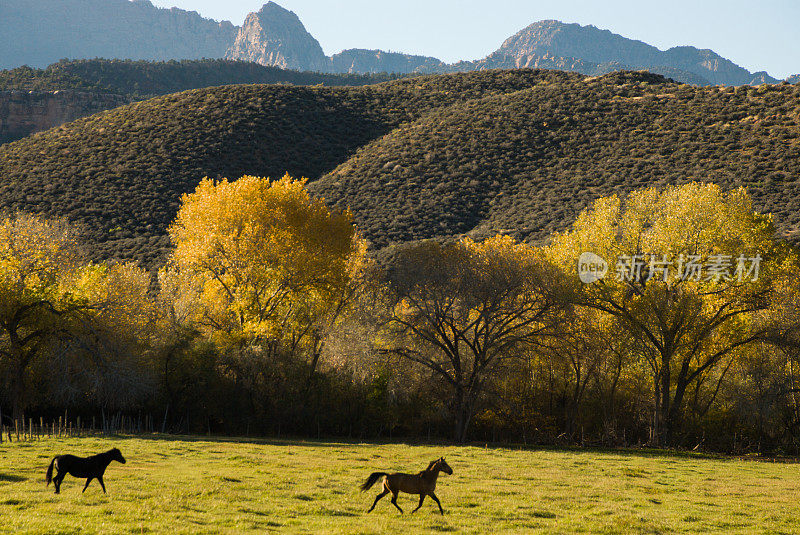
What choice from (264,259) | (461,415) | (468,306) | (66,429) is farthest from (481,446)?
(66,429)

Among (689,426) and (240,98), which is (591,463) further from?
(240,98)

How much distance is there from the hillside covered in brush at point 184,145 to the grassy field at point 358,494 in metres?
41.7

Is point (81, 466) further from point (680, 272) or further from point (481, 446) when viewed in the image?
point (680, 272)

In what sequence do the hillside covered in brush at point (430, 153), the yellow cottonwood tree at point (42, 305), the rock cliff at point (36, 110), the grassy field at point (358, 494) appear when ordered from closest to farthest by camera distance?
the grassy field at point (358, 494), the yellow cottonwood tree at point (42, 305), the hillside covered in brush at point (430, 153), the rock cliff at point (36, 110)

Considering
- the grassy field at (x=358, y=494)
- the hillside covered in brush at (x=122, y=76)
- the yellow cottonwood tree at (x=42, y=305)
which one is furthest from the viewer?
the hillside covered in brush at (x=122, y=76)

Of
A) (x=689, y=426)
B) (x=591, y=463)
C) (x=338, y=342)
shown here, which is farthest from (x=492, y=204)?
(x=591, y=463)

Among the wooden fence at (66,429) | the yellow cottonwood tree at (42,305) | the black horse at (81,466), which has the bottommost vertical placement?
the wooden fence at (66,429)

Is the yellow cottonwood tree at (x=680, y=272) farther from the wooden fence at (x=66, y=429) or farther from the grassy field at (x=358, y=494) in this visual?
the wooden fence at (x=66, y=429)

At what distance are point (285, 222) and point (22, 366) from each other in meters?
15.5

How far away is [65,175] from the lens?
249ft

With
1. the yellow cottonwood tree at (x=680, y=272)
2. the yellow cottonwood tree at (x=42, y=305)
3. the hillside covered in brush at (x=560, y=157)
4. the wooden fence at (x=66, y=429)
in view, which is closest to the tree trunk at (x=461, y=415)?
the yellow cottonwood tree at (x=680, y=272)

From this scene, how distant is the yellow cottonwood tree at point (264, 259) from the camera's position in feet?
122

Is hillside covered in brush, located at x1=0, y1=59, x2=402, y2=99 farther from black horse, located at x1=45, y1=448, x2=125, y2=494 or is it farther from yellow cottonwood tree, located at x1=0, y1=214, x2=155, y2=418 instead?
black horse, located at x1=45, y1=448, x2=125, y2=494

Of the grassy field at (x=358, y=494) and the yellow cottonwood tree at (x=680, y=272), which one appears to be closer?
the grassy field at (x=358, y=494)
